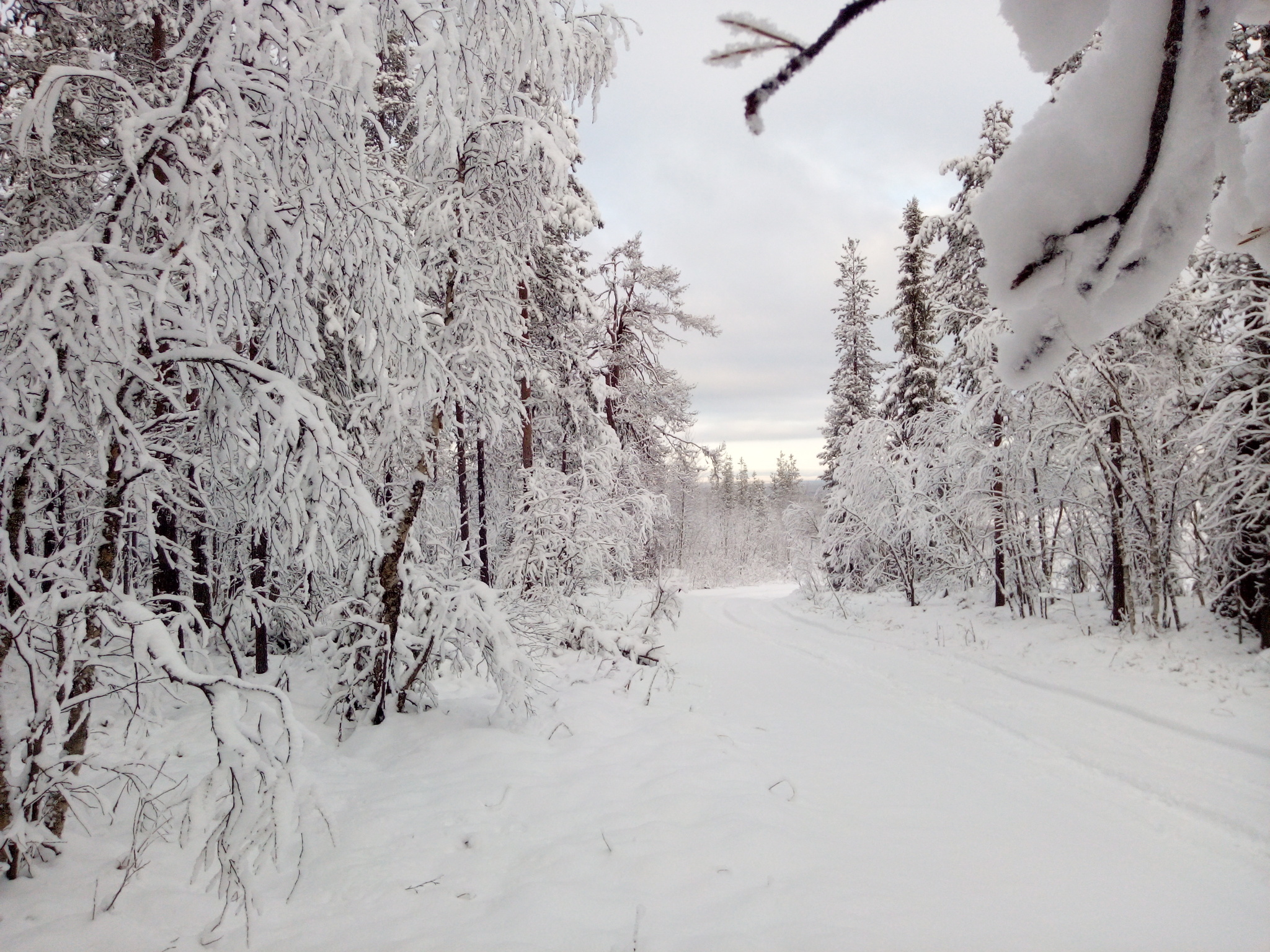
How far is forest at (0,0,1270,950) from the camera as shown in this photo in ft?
2.30

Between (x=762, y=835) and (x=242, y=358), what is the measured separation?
4082mm

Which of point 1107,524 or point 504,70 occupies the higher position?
point 504,70

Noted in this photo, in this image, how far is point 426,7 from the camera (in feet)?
13.2

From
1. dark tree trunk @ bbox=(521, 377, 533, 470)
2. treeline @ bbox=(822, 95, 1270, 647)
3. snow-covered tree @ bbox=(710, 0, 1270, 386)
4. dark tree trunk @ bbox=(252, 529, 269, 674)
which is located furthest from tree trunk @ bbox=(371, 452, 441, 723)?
dark tree trunk @ bbox=(521, 377, 533, 470)

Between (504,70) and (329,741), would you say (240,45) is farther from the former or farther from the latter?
(329,741)

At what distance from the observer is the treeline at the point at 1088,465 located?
26.0 feet

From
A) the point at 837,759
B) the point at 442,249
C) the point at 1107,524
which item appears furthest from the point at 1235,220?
the point at 1107,524

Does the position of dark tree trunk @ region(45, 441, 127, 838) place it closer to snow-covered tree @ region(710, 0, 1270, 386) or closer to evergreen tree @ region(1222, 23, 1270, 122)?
snow-covered tree @ region(710, 0, 1270, 386)

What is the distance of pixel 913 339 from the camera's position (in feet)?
64.2

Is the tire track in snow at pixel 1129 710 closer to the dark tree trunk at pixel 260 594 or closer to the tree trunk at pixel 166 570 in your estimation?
the dark tree trunk at pixel 260 594

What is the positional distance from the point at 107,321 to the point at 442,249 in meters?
3.16

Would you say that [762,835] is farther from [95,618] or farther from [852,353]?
[852,353]

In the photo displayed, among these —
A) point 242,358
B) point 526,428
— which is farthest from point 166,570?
point 526,428

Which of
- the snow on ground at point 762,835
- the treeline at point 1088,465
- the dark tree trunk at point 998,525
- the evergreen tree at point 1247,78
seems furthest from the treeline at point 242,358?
the dark tree trunk at point 998,525
